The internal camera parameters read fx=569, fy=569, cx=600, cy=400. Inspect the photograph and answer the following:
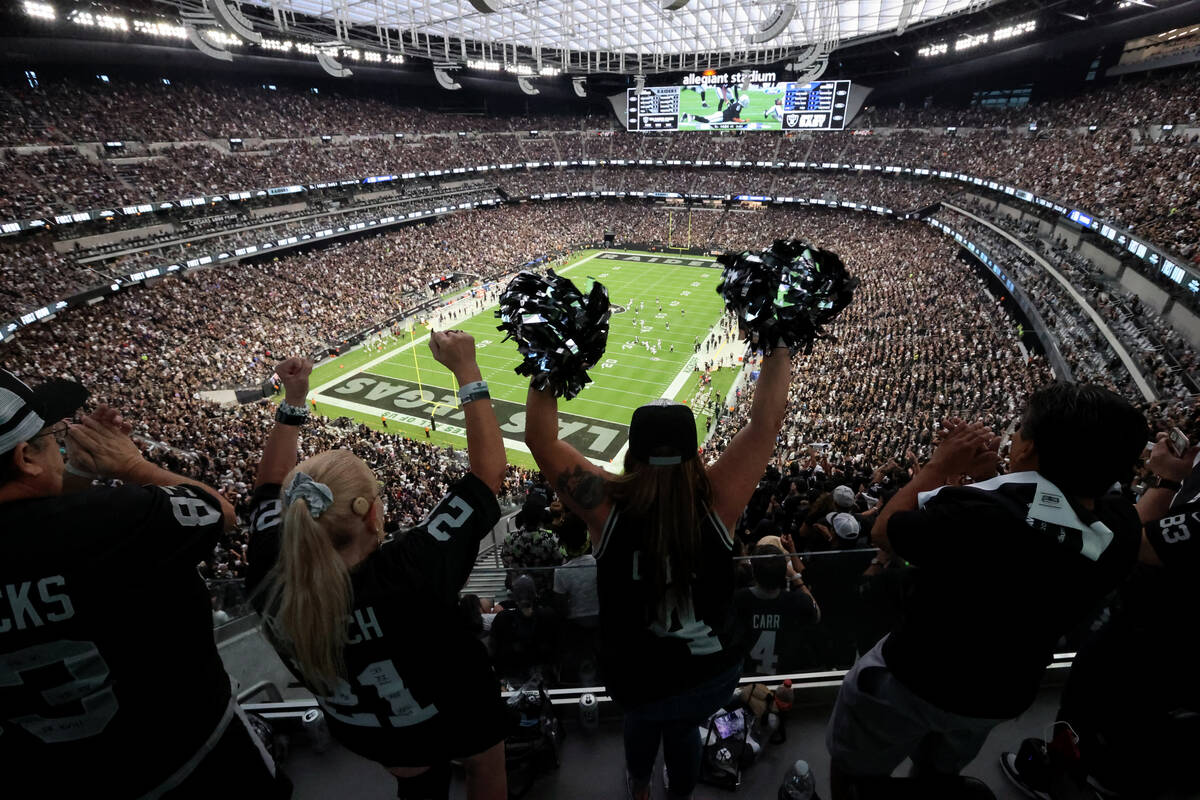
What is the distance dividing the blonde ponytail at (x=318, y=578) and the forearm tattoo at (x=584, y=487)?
0.69 m

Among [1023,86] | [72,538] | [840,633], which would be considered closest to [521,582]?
[840,633]

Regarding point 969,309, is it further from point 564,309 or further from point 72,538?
point 72,538

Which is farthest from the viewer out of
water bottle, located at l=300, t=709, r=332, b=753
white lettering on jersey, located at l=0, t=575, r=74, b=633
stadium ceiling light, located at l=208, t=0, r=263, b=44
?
stadium ceiling light, located at l=208, t=0, r=263, b=44

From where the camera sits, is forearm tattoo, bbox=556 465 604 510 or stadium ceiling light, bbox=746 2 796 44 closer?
forearm tattoo, bbox=556 465 604 510

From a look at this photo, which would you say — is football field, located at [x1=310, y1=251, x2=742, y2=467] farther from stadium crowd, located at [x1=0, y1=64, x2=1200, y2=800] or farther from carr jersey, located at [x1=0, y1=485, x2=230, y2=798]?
carr jersey, located at [x1=0, y1=485, x2=230, y2=798]

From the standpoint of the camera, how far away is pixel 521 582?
345 cm

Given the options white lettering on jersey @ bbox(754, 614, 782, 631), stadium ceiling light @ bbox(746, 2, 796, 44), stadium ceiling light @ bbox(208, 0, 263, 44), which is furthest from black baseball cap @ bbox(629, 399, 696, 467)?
stadium ceiling light @ bbox(746, 2, 796, 44)

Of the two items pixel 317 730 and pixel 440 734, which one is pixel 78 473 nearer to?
pixel 440 734

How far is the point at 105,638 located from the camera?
1.63m

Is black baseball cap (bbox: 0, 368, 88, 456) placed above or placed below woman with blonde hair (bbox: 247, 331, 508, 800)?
above

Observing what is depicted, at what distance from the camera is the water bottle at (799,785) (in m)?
2.47

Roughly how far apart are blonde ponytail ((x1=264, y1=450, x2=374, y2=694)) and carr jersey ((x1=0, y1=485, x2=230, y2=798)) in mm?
306

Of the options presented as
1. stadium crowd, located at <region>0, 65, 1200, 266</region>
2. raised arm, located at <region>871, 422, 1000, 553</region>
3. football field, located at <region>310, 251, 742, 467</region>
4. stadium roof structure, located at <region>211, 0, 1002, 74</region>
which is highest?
stadium roof structure, located at <region>211, 0, 1002, 74</region>

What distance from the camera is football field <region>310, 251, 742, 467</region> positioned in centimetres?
2288
